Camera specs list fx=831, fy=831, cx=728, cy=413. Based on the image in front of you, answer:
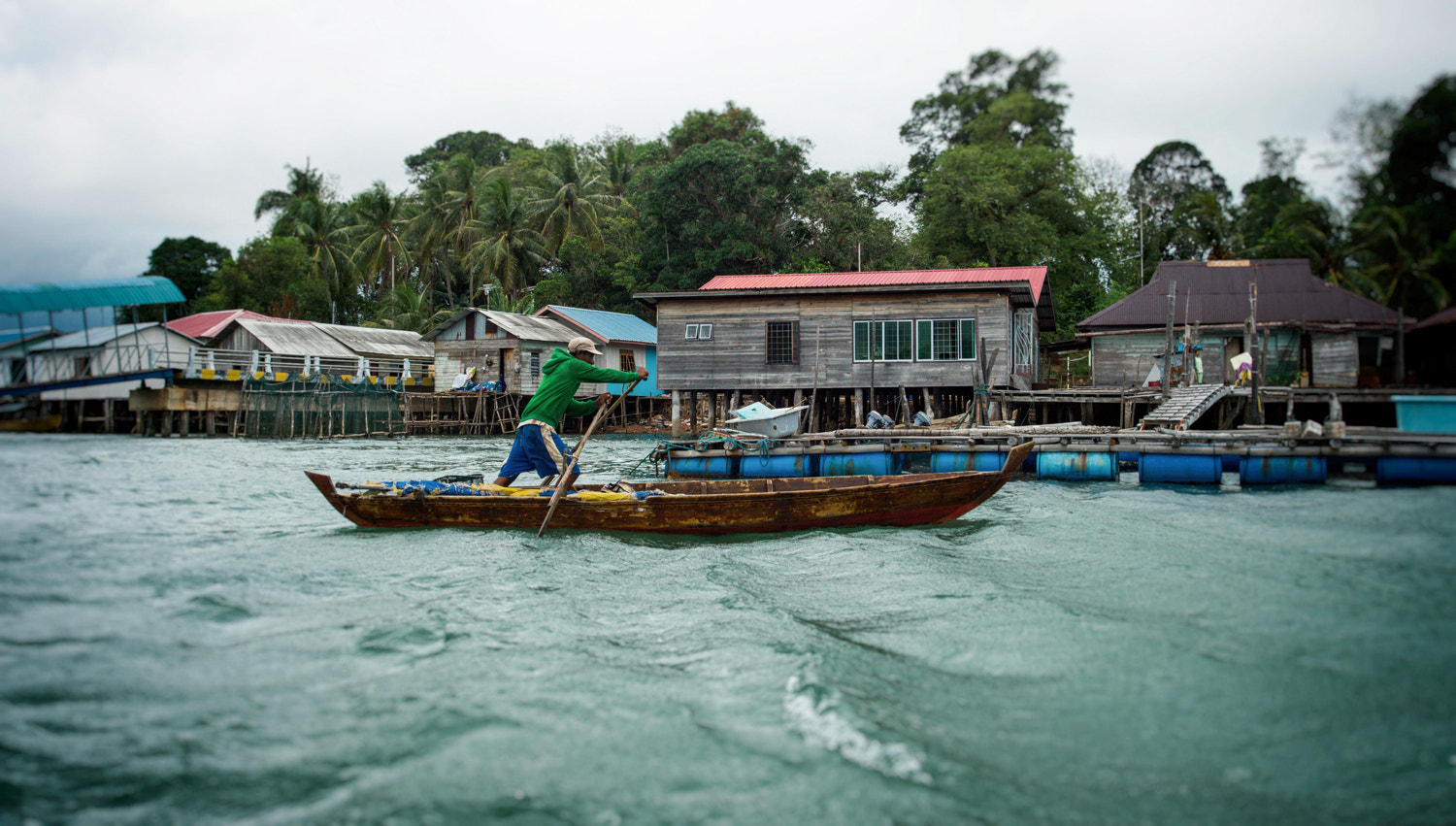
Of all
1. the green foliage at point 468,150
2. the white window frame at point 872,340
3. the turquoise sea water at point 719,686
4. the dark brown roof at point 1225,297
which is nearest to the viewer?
the turquoise sea water at point 719,686

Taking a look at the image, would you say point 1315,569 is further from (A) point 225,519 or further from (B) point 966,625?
(A) point 225,519

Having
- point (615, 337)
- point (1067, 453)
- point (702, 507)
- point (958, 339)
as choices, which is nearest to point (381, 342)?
point (615, 337)

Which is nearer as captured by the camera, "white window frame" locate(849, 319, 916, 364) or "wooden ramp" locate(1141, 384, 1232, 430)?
"wooden ramp" locate(1141, 384, 1232, 430)

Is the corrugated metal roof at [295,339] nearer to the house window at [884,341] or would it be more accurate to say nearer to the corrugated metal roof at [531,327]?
the corrugated metal roof at [531,327]

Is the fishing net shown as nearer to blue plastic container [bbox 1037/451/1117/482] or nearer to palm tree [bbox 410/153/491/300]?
palm tree [bbox 410/153/491/300]

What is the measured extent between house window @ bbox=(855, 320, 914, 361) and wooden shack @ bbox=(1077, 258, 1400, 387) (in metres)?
5.52

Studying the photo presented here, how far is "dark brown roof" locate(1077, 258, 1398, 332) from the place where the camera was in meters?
15.5

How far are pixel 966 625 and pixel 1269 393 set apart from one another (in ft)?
47.5

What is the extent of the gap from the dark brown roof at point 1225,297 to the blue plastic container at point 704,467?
29.8 ft

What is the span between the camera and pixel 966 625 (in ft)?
18.0

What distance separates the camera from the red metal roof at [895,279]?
2145 centimetres

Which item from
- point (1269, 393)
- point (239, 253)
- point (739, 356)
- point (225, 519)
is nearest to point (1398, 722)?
point (225, 519)

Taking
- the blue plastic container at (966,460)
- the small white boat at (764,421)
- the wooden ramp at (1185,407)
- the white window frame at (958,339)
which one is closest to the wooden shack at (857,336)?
the white window frame at (958,339)

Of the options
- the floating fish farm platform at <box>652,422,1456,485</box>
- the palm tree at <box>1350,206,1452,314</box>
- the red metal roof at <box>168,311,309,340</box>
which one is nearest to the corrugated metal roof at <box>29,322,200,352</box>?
the palm tree at <box>1350,206,1452,314</box>
